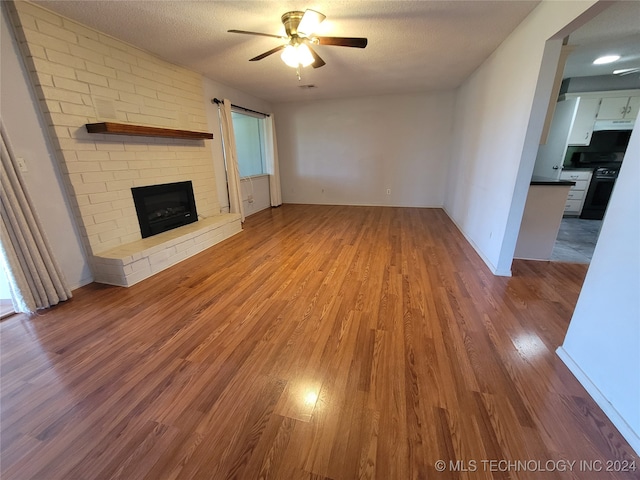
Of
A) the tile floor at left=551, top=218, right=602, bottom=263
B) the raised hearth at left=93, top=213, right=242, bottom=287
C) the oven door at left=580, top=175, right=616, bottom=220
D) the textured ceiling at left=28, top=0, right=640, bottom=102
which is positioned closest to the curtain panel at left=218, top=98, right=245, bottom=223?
the textured ceiling at left=28, top=0, right=640, bottom=102

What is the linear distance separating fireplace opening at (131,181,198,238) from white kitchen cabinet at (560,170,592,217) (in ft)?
20.8

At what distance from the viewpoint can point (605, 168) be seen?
4414mm

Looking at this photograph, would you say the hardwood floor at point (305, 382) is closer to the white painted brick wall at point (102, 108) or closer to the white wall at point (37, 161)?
the white wall at point (37, 161)

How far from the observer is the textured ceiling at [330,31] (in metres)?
2.17

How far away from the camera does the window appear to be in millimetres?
5559

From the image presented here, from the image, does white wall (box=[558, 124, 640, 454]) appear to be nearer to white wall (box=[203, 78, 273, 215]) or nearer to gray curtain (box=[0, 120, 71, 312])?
gray curtain (box=[0, 120, 71, 312])

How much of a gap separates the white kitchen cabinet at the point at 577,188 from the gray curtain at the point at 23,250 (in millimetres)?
7179

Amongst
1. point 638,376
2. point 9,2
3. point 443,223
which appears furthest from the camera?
point 443,223

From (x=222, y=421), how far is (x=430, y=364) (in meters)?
1.22

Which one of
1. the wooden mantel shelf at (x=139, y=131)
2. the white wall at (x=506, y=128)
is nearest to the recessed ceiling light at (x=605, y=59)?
the white wall at (x=506, y=128)

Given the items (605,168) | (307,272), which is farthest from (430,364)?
(605,168)

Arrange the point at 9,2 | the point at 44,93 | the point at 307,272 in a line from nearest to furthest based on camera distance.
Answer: the point at 9,2 → the point at 44,93 → the point at 307,272

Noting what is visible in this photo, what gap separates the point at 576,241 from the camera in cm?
363

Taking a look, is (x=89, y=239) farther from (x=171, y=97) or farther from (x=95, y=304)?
(x=171, y=97)
